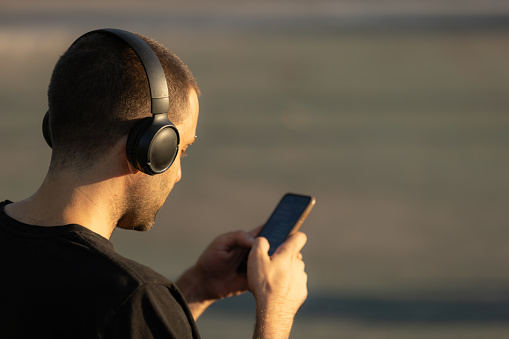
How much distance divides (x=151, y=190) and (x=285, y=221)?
27.3 inches

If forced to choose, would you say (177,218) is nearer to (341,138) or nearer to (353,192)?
(353,192)

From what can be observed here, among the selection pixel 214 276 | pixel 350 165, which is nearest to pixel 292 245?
pixel 214 276

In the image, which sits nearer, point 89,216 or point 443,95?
point 89,216

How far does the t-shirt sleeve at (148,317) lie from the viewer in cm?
128

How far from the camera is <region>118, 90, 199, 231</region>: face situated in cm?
166

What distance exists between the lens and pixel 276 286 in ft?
6.00

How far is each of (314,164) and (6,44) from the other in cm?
1059

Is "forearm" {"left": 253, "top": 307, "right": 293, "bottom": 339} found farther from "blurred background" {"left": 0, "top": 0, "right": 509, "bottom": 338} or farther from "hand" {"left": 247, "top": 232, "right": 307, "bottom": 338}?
"blurred background" {"left": 0, "top": 0, "right": 509, "bottom": 338}

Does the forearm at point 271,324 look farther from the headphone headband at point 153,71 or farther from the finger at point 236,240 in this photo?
the headphone headband at point 153,71

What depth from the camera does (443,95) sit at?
9.89 m

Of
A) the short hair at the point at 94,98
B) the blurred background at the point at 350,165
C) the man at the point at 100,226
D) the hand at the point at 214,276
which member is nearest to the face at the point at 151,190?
the man at the point at 100,226

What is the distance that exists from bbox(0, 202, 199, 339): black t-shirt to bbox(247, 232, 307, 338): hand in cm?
40

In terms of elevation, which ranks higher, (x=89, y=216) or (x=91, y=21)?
(x=91, y=21)

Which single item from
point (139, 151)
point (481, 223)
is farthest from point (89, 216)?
point (481, 223)
